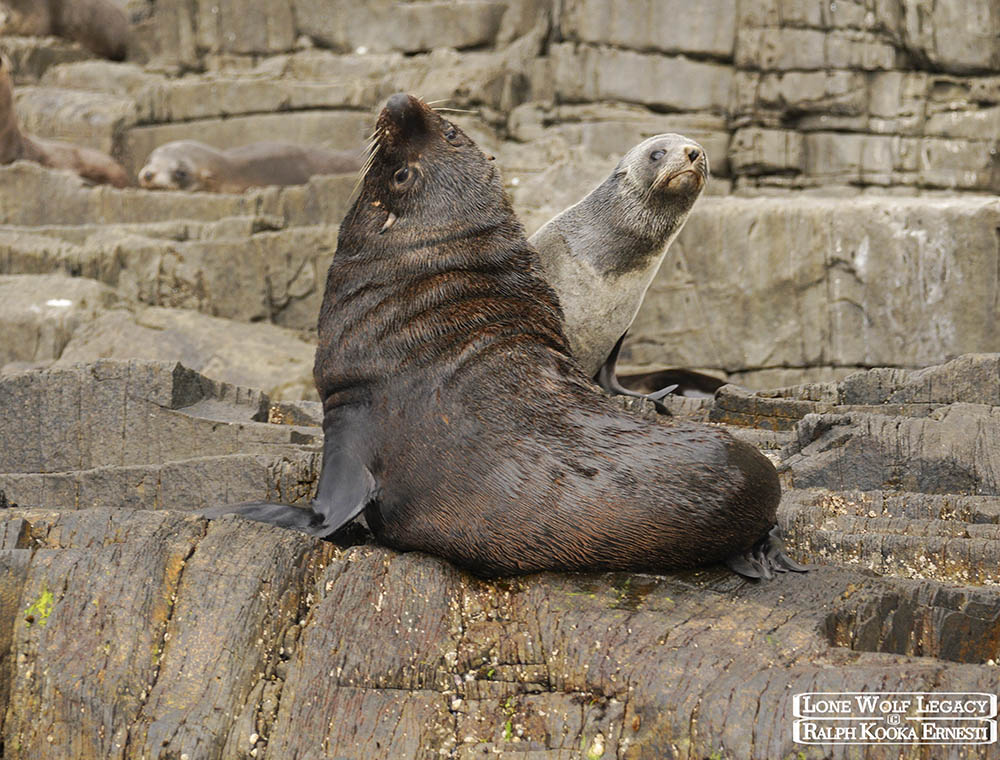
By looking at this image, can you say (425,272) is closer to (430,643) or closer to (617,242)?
(430,643)

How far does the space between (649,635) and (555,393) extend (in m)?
0.93

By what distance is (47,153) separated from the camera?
14648mm

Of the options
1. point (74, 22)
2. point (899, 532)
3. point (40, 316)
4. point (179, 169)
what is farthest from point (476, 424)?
point (74, 22)

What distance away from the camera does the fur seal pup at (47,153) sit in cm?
1414

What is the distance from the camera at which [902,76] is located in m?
13.7

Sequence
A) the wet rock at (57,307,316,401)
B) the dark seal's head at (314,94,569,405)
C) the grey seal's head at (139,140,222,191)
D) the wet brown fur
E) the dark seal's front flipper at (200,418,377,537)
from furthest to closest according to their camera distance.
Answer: the grey seal's head at (139,140,222,191), the wet rock at (57,307,316,401), the dark seal's head at (314,94,569,405), the dark seal's front flipper at (200,418,377,537), the wet brown fur

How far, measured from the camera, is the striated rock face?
115 inches

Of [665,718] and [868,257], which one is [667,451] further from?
[868,257]

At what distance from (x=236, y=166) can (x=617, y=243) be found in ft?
28.7

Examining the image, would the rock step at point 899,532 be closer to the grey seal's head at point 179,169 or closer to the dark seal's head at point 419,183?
the dark seal's head at point 419,183

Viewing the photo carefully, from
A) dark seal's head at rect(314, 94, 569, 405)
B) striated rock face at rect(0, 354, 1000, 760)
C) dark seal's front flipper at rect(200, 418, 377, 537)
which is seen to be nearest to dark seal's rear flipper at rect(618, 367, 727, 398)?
dark seal's head at rect(314, 94, 569, 405)

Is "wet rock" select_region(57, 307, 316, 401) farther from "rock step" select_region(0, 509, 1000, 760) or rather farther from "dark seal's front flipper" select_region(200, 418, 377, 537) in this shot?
"rock step" select_region(0, 509, 1000, 760)

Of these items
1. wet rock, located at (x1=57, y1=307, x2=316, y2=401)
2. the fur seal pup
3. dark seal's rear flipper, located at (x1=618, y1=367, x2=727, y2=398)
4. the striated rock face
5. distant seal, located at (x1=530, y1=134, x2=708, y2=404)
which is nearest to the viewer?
the striated rock face

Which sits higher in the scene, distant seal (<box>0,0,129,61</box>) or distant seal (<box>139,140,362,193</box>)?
distant seal (<box>0,0,129,61</box>)
